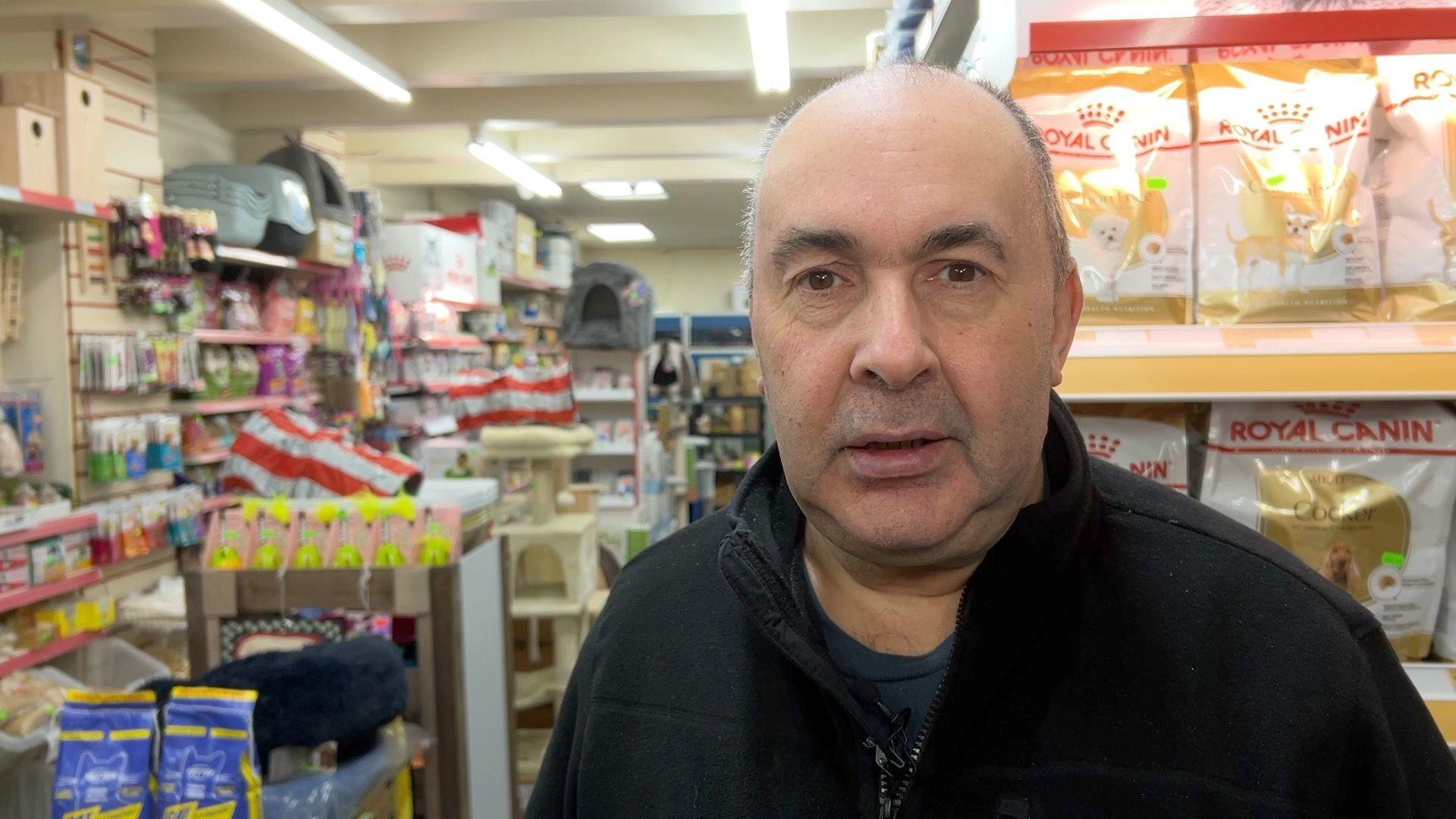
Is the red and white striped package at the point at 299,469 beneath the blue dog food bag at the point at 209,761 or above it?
above

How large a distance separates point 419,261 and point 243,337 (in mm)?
2364

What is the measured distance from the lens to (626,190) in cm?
1076

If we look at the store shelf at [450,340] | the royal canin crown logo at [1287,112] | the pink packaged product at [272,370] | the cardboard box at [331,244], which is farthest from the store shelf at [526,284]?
the royal canin crown logo at [1287,112]

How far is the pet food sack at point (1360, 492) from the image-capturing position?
130cm

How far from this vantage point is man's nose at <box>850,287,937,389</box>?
2.86 feet

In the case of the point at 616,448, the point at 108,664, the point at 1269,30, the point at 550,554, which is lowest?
the point at 108,664

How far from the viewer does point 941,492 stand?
2.93 feet

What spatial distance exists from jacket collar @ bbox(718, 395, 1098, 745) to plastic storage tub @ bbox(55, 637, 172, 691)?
4056 mm

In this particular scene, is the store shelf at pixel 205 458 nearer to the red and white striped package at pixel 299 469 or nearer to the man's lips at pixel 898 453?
the red and white striped package at pixel 299 469

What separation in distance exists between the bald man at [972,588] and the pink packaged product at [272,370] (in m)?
5.38

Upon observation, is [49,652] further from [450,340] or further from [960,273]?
[450,340]

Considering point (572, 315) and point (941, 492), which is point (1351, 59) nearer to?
point (941, 492)

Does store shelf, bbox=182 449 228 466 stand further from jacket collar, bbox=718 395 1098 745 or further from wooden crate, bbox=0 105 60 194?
jacket collar, bbox=718 395 1098 745

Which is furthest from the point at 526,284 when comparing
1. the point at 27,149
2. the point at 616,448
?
the point at 27,149
